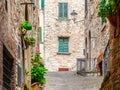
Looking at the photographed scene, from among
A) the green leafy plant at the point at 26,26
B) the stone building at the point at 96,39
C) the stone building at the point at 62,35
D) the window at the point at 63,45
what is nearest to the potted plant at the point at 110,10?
the green leafy plant at the point at 26,26

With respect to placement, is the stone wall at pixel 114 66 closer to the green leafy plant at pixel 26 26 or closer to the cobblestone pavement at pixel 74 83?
the green leafy plant at pixel 26 26

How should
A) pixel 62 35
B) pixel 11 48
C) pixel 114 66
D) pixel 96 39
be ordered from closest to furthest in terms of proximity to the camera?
pixel 11 48 < pixel 114 66 < pixel 96 39 < pixel 62 35

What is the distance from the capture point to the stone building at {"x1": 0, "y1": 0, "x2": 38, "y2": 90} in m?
10.2

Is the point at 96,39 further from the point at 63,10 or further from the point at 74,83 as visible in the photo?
the point at 63,10

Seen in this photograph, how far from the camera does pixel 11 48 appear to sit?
11.5 m

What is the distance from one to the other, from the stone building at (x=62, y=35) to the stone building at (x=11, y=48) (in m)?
22.1

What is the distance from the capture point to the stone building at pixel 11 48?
1017 centimetres

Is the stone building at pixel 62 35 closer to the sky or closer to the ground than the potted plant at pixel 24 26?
closer to the ground

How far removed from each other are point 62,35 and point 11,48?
Result: 1023 inches

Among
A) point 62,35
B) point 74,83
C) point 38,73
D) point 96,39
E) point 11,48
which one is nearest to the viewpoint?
point 11,48

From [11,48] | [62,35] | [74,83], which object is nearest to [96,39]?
[74,83]

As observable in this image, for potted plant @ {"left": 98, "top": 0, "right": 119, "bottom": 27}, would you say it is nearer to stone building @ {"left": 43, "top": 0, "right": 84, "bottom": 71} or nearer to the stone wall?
the stone wall

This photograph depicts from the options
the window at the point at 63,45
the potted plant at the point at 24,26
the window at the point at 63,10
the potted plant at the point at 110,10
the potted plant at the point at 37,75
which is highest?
the potted plant at the point at 110,10

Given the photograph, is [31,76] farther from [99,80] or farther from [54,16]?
[54,16]
